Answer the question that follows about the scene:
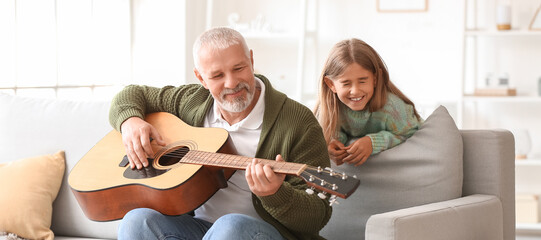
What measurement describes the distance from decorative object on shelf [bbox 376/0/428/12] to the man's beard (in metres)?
2.58

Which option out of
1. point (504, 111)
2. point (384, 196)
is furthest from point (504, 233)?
point (504, 111)

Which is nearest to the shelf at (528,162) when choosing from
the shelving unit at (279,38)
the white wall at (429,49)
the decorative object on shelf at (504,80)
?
the white wall at (429,49)

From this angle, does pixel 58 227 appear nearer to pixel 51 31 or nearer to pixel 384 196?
pixel 384 196

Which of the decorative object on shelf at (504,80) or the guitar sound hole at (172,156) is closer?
the guitar sound hole at (172,156)

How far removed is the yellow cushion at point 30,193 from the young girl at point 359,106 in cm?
93

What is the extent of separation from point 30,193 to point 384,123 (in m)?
1.18

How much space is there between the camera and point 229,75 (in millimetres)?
1949

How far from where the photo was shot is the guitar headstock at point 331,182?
5.24 feet

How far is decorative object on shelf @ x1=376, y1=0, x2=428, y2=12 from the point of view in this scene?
14.2ft

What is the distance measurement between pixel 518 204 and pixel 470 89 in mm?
766

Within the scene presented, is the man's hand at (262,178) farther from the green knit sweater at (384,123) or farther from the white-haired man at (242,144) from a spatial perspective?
the green knit sweater at (384,123)

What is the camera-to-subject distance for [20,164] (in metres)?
2.36

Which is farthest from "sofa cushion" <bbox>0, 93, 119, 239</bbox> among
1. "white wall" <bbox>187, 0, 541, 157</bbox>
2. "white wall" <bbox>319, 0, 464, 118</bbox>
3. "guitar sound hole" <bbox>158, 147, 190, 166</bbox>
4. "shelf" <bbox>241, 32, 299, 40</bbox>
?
"white wall" <bbox>319, 0, 464, 118</bbox>

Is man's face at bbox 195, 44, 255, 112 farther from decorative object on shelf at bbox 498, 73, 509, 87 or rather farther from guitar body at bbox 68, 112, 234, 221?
decorative object on shelf at bbox 498, 73, 509, 87
